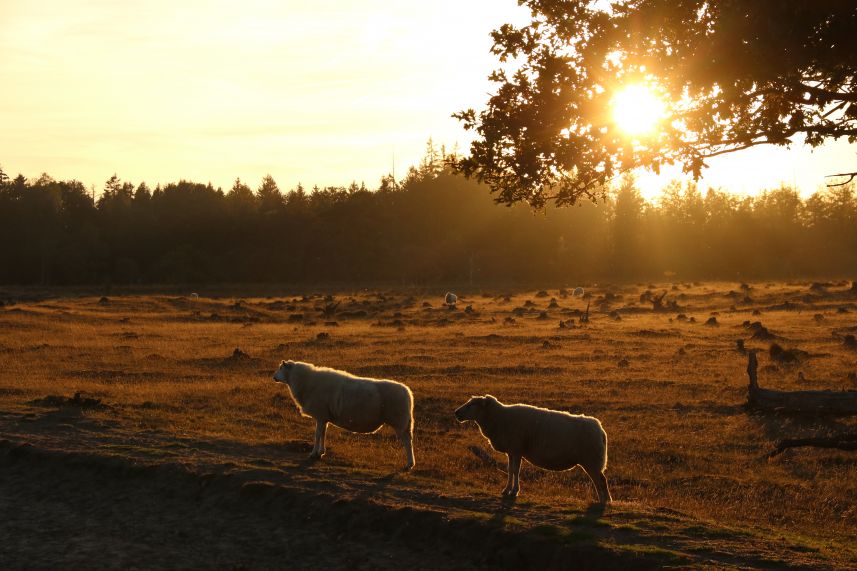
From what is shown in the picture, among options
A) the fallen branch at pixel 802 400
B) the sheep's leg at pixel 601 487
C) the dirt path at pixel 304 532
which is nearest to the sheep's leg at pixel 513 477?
the dirt path at pixel 304 532

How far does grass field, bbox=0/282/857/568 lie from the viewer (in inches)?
464

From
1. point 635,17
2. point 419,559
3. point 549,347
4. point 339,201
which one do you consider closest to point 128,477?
point 419,559

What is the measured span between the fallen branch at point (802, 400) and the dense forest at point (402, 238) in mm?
72089

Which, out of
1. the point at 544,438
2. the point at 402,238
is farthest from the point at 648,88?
the point at 402,238

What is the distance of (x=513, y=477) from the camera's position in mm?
12641

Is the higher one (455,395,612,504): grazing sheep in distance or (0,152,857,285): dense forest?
(0,152,857,285): dense forest

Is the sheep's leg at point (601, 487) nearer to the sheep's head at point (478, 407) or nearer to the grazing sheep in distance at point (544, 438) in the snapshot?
the grazing sheep in distance at point (544, 438)

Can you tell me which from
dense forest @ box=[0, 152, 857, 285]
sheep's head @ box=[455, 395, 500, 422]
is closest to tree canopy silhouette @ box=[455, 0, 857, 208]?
sheep's head @ box=[455, 395, 500, 422]

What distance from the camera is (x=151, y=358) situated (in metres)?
31.2

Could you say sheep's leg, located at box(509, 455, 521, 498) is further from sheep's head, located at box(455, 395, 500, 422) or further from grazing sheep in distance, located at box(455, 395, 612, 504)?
sheep's head, located at box(455, 395, 500, 422)

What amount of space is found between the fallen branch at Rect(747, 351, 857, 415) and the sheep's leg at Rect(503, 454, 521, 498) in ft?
19.1

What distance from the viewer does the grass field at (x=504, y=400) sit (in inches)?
464

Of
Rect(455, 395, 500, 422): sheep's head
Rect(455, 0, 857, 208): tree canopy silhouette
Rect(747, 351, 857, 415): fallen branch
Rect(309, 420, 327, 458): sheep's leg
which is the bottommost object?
Rect(309, 420, 327, 458): sheep's leg

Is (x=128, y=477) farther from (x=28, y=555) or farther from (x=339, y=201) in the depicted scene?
(x=339, y=201)
